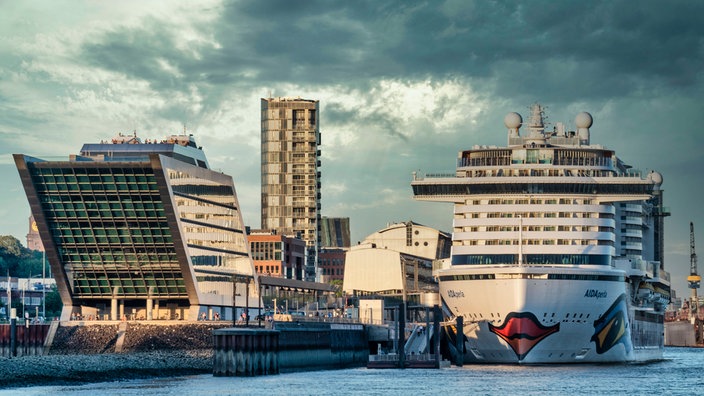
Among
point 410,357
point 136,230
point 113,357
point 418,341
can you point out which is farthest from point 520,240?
point 136,230

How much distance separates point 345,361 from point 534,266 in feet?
78.2

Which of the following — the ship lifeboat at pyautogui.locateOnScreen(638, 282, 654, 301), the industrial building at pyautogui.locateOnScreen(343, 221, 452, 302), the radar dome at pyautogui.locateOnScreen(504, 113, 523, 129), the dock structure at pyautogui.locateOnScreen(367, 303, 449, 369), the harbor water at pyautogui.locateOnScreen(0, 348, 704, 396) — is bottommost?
the harbor water at pyautogui.locateOnScreen(0, 348, 704, 396)

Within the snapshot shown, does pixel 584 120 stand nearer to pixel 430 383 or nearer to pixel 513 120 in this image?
pixel 513 120

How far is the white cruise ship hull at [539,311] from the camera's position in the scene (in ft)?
374

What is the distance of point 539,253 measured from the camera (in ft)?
387

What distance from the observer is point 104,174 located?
128375mm

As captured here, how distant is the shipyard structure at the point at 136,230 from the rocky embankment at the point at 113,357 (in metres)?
5.42

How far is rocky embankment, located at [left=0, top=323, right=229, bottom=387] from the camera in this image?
104 m

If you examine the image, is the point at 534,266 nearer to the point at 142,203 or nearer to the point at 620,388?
the point at 620,388

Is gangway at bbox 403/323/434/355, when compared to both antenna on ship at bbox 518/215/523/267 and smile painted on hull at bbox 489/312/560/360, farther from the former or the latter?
smile painted on hull at bbox 489/312/560/360

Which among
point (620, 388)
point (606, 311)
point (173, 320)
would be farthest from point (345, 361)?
point (620, 388)

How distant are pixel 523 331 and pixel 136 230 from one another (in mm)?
38860

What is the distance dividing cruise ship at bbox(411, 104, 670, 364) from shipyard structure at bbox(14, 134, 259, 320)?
67.4ft

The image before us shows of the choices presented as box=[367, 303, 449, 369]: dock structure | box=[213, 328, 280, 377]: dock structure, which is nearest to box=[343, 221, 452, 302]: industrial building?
box=[367, 303, 449, 369]: dock structure
